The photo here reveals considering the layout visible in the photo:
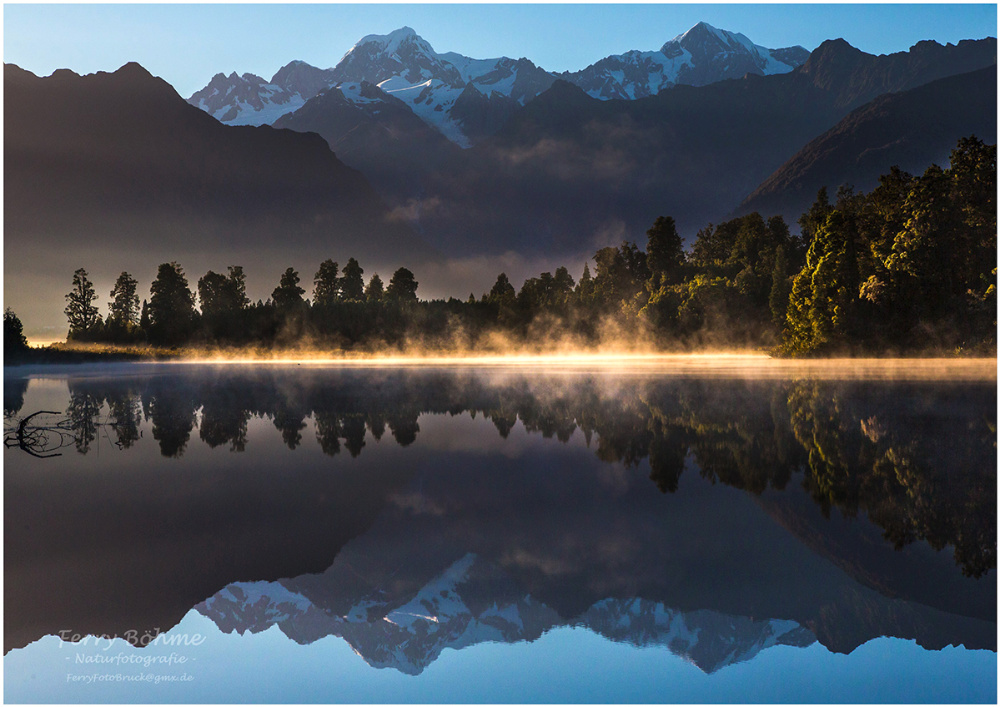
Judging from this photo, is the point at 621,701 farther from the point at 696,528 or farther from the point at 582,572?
the point at 696,528

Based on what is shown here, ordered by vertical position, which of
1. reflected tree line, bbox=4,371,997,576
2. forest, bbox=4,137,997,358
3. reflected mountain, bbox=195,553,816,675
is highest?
forest, bbox=4,137,997,358

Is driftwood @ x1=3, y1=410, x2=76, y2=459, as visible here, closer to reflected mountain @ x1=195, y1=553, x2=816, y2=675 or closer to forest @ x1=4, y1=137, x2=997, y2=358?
reflected mountain @ x1=195, y1=553, x2=816, y2=675

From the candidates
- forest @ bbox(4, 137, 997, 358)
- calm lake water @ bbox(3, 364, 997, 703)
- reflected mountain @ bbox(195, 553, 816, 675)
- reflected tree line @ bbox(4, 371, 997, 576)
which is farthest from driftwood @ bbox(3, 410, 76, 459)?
forest @ bbox(4, 137, 997, 358)

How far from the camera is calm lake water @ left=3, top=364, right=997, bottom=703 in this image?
607cm

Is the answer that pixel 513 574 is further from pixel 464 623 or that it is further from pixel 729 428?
pixel 729 428

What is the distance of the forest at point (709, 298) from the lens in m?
53.7

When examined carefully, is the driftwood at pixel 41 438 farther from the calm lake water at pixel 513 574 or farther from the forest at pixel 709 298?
the forest at pixel 709 298

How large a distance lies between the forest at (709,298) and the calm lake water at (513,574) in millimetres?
49879

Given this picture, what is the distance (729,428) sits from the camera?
16.9m

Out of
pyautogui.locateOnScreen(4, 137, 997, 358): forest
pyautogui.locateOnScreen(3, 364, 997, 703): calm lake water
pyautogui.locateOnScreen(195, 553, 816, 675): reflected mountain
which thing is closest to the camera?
pyautogui.locateOnScreen(3, 364, 997, 703): calm lake water

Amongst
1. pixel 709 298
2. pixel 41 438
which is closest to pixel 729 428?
pixel 41 438

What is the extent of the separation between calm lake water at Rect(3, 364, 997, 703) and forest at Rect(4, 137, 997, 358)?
4988cm

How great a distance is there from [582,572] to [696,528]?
2.11 m

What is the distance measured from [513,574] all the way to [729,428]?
1111 centimetres
